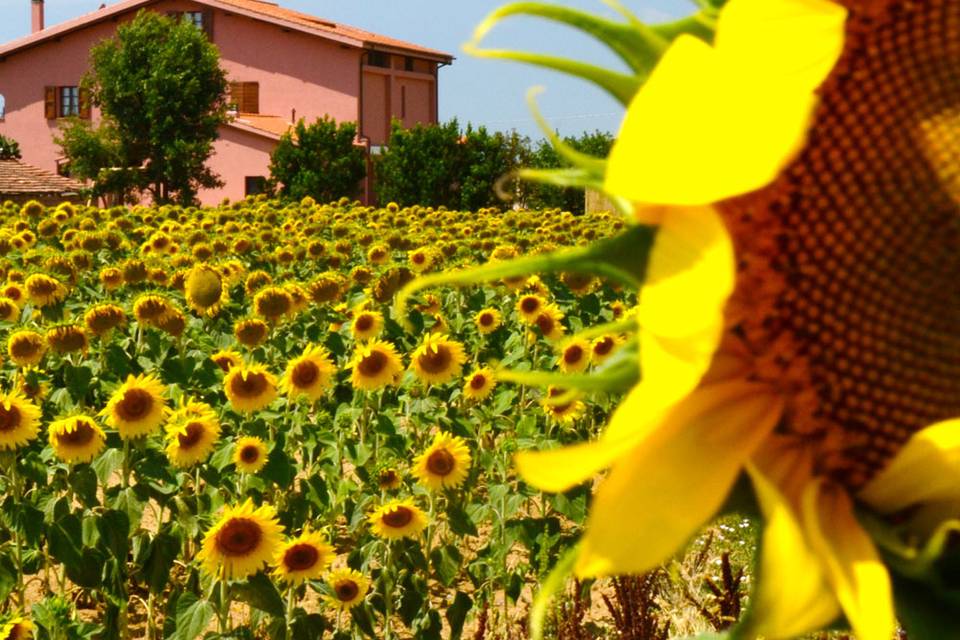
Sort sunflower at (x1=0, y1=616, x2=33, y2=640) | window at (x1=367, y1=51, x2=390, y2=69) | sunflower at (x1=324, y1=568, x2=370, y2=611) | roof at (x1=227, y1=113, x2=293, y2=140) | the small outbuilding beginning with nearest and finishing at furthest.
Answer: sunflower at (x1=0, y1=616, x2=33, y2=640) < sunflower at (x1=324, y1=568, x2=370, y2=611) < the small outbuilding < roof at (x1=227, y1=113, x2=293, y2=140) < window at (x1=367, y1=51, x2=390, y2=69)

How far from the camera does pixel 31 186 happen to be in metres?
27.2

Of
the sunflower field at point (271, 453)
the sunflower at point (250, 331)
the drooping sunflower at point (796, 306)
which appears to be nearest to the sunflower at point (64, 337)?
the sunflower field at point (271, 453)

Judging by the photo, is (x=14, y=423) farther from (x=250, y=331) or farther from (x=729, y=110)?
(x=729, y=110)

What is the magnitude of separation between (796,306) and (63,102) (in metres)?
39.6

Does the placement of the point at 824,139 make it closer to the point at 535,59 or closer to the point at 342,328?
the point at 535,59

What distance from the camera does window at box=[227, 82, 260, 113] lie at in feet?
121

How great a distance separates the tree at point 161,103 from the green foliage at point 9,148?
8.81ft

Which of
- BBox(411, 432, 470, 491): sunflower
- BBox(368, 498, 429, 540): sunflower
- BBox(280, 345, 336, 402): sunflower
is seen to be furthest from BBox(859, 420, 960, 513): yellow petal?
BBox(280, 345, 336, 402): sunflower

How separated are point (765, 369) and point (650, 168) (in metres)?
0.17

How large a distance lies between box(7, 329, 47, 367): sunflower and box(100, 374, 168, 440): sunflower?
971 mm

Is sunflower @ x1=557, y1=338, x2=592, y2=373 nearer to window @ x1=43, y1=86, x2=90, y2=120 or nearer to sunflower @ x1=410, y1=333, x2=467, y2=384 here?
sunflower @ x1=410, y1=333, x2=467, y2=384

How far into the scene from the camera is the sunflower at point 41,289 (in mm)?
6020

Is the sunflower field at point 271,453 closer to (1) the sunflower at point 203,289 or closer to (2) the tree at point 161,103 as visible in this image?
(1) the sunflower at point 203,289

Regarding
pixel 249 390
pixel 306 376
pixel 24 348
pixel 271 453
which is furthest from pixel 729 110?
pixel 24 348
